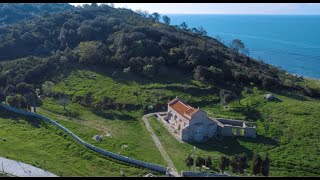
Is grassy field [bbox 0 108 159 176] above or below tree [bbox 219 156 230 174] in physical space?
below

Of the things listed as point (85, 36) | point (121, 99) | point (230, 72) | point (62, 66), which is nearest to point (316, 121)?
point (230, 72)

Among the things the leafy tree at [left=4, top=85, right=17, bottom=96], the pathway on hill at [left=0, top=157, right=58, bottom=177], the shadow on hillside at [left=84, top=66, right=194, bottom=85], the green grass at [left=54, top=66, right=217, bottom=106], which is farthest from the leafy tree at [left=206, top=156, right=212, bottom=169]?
the leafy tree at [left=4, top=85, right=17, bottom=96]

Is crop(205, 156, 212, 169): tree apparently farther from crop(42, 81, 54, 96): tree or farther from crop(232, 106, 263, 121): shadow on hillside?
crop(42, 81, 54, 96): tree

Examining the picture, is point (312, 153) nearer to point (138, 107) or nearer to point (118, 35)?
point (138, 107)

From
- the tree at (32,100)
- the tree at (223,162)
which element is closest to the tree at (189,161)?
the tree at (223,162)

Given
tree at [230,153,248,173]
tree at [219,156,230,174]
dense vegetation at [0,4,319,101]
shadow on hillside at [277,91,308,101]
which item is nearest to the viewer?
tree at [219,156,230,174]

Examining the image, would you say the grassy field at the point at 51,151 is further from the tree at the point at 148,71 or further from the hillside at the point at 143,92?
the tree at the point at 148,71
